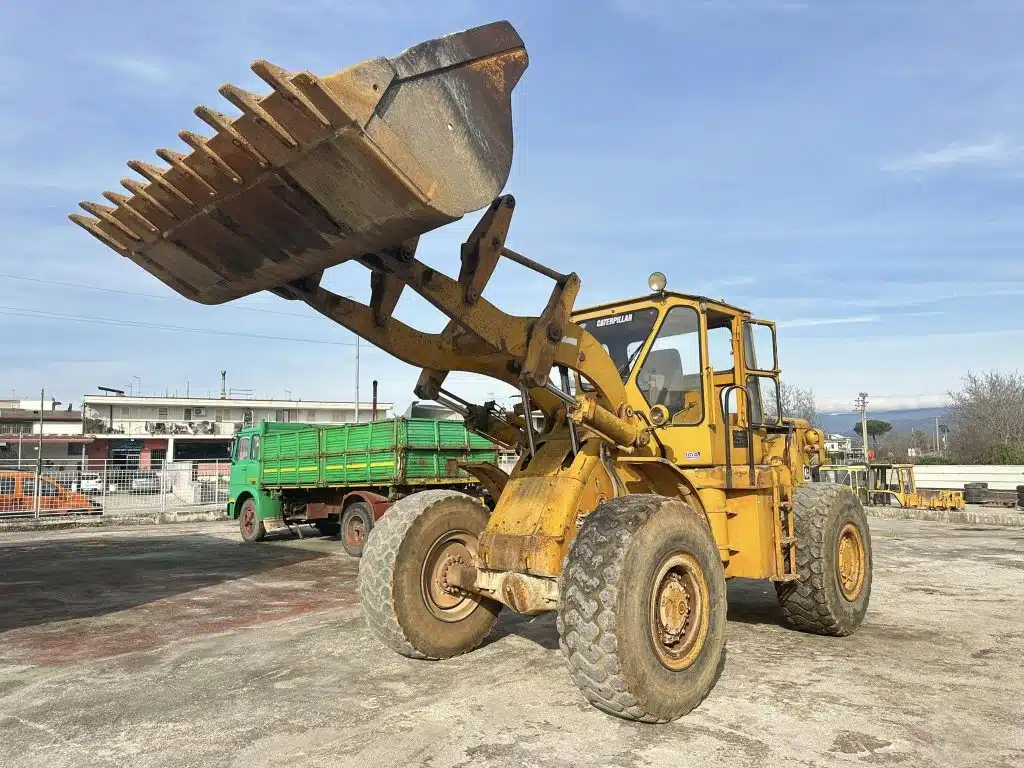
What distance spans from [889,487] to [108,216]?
2600 cm

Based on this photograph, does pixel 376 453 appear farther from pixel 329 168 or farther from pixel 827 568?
pixel 329 168

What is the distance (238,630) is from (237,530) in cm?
1414

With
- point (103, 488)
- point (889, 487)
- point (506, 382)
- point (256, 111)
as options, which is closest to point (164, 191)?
point (256, 111)

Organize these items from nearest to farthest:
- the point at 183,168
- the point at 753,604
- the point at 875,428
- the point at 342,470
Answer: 1. the point at 183,168
2. the point at 753,604
3. the point at 342,470
4. the point at 875,428

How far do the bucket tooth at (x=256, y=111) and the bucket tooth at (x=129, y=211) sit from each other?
1.19 metres

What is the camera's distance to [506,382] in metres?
5.18

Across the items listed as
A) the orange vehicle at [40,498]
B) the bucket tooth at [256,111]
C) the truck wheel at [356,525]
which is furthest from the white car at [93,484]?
the bucket tooth at [256,111]

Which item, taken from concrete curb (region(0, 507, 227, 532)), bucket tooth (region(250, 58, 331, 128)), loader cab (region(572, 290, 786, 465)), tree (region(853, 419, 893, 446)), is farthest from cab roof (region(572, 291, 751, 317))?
tree (region(853, 419, 893, 446))

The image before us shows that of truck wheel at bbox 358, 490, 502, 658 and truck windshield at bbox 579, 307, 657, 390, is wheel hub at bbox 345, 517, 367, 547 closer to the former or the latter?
truck wheel at bbox 358, 490, 502, 658

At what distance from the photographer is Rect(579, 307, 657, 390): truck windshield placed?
5875 mm

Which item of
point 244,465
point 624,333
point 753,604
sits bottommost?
point 753,604

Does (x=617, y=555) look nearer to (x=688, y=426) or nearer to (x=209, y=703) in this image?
(x=688, y=426)

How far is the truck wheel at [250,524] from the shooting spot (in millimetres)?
16641

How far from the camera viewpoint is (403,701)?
188 inches
